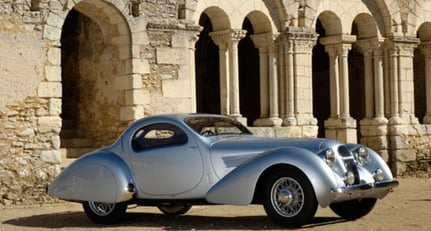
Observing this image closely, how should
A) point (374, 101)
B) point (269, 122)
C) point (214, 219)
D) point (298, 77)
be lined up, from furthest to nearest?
point (374, 101) < point (298, 77) < point (269, 122) < point (214, 219)

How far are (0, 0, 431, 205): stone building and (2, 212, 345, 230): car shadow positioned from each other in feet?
7.08

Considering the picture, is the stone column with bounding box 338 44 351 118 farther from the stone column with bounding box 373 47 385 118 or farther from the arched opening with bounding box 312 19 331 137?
the arched opening with bounding box 312 19 331 137

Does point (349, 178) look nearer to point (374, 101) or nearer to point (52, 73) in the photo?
point (52, 73)

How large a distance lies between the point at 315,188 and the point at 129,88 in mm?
6026

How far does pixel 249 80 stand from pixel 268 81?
5290mm

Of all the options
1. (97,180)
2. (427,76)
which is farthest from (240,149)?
(427,76)

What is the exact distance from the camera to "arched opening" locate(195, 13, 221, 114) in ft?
64.6

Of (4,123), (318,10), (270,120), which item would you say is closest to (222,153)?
(4,123)

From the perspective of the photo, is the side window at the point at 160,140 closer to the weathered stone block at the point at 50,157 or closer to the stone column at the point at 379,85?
the weathered stone block at the point at 50,157

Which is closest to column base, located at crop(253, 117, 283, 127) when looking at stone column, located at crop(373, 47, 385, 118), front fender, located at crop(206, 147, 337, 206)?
stone column, located at crop(373, 47, 385, 118)

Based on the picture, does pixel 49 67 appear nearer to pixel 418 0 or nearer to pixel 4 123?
pixel 4 123

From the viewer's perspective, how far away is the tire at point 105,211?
8562 mm

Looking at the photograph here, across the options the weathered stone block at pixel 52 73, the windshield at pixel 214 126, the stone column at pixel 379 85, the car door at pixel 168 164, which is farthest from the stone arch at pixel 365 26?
the car door at pixel 168 164

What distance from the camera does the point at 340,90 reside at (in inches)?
643
